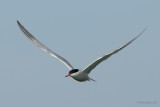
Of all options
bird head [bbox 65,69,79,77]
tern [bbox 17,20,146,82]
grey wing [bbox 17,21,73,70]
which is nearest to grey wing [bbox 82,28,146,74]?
tern [bbox 17,20,146,82]

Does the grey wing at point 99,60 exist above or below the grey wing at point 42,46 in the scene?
below

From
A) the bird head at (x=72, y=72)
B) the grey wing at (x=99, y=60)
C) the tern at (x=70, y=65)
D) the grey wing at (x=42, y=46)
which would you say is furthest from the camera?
the grey wing at (x=42, y=46)

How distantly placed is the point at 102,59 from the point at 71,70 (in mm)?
2167

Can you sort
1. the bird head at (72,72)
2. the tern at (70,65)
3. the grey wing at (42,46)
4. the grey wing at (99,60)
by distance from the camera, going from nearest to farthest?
the grey wing at (99,60) → the tern at (70,65) → the bird head at (72,72) → the grey wing at (42,46)

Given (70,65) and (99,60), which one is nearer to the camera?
(99,60)

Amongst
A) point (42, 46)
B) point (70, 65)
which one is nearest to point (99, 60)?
point (70, 65)

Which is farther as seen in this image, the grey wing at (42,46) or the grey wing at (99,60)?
the grey wing at (42,46)

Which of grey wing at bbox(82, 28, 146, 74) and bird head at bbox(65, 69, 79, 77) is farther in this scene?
bird head at bbox(65, 69, 79, 77)

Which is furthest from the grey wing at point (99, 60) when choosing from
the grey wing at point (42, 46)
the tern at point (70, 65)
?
the grey wing at point (42, 46)

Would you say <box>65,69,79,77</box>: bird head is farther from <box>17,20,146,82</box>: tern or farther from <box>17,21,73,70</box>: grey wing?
<box>17,21,73,70</box>: grey wing

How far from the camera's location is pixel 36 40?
29.9 m

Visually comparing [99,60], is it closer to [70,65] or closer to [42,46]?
[70,65]

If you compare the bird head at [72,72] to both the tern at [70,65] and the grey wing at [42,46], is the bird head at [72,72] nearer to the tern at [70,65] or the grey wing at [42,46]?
the tern at [70,65]

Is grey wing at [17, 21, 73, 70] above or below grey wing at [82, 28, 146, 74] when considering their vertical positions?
above
